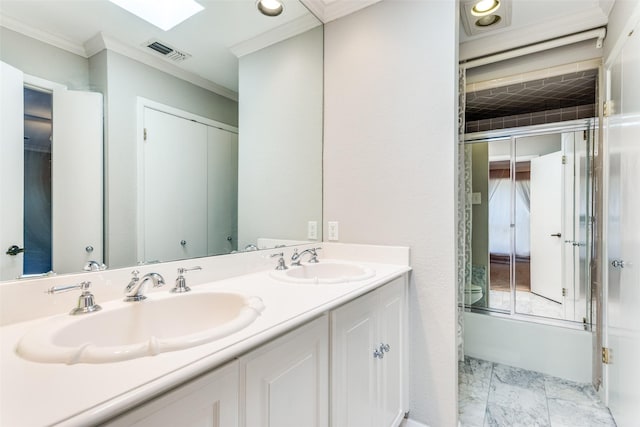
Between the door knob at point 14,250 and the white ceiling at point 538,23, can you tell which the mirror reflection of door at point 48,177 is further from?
the white ceiling at point 538,23

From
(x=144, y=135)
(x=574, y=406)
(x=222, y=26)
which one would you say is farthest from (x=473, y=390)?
(x=222, y=26)

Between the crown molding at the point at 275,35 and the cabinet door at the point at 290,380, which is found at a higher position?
the crown molding at the point at 275,35

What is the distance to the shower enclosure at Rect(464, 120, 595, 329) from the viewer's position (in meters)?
2.33

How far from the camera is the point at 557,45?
194 cm

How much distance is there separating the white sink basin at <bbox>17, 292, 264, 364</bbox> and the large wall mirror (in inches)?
8.0

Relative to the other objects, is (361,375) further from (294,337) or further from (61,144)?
(61,144)

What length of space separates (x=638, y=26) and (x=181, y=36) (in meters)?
1.96

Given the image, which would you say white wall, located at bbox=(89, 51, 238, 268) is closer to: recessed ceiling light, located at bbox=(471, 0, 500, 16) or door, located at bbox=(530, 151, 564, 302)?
recessed ceiling light, located at bbox=(471, 0, 500, 16)

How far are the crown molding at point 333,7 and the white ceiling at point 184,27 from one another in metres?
0.04

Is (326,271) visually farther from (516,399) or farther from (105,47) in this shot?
(516,399)

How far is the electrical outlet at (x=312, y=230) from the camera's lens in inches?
72.0

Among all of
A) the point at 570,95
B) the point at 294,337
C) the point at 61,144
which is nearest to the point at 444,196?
the point at 294,337

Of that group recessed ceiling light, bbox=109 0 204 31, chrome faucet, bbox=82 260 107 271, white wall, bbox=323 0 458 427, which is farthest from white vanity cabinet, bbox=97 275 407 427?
recessed ceiling light, bbox=109 0 204 31

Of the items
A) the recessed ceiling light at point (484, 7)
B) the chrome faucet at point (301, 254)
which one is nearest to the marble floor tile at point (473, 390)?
the chrome faucet at point (301, 254)
